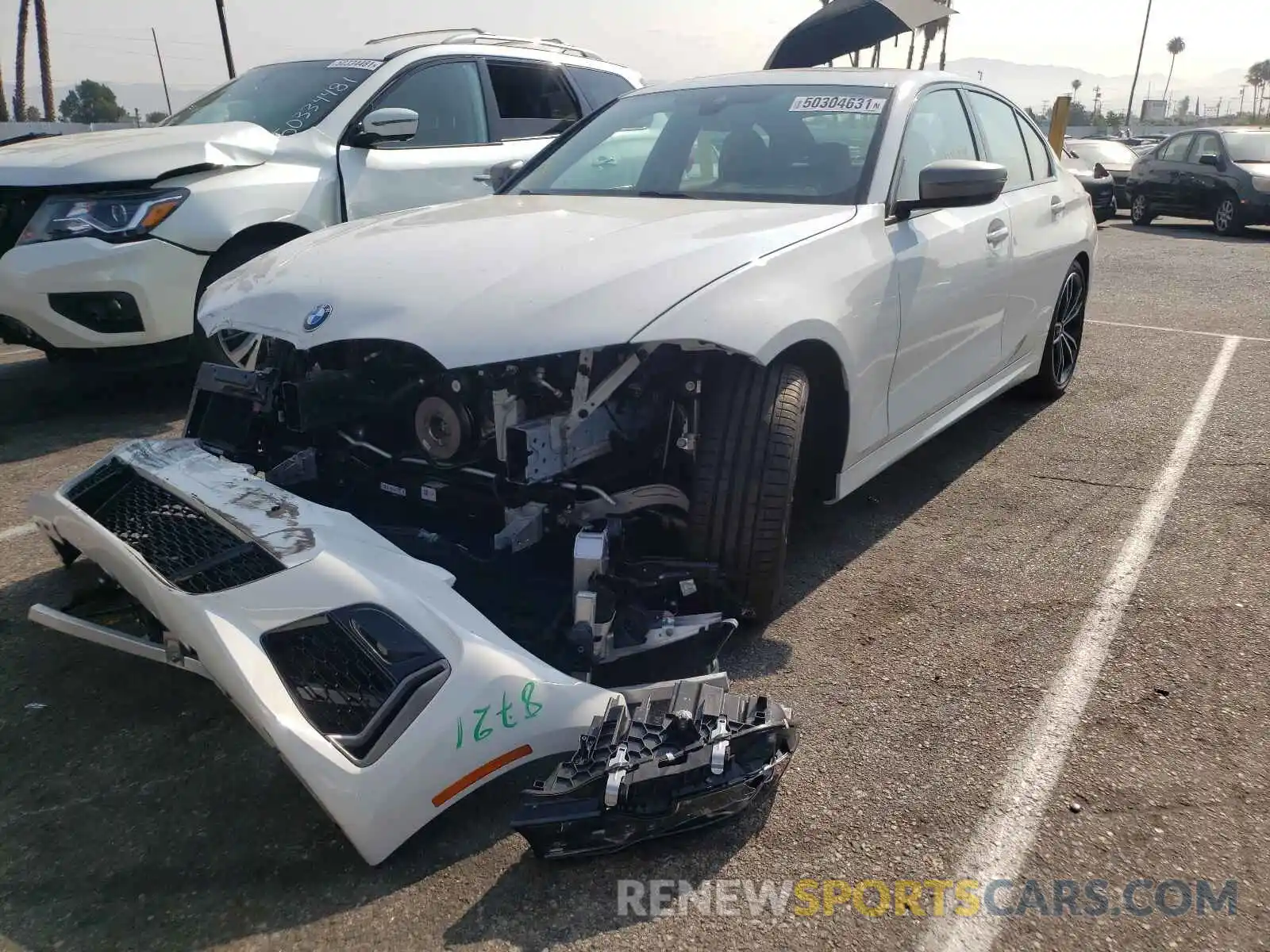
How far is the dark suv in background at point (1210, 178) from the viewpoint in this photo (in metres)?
14.3

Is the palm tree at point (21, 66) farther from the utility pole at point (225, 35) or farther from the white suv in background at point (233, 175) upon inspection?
the white suv in background at point (233, 175)

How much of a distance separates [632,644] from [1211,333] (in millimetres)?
6569

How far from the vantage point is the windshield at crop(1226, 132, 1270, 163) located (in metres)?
14.7

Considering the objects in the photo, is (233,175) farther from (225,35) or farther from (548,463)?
(225,35)

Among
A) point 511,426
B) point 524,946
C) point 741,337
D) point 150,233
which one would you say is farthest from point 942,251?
point 150,233

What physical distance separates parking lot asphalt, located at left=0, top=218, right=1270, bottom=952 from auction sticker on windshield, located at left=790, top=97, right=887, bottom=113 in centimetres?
151

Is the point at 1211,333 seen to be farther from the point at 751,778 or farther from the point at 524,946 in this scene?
the point at 524,946

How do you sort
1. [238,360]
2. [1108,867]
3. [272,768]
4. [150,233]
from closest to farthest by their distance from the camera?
[1108,867], [272,768], [238,360], [150,233]

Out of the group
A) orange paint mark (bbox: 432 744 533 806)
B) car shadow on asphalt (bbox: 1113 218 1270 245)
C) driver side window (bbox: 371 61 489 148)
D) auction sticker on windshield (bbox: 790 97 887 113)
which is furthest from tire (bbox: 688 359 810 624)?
car shadow on asphalt (bbox: 1113 218 1270 245)

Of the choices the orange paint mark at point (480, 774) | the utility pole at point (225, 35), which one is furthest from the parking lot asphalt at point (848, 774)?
the utility pole at point (225, 35)

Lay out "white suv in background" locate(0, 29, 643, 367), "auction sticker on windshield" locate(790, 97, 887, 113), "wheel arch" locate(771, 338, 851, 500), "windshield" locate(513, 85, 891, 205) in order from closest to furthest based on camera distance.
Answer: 1. "wheel arch" locate(771, 338, 851, 500)
2. "windshield" locate(513, 85, 891, 205)
3. "auction sticker on windshield" locate(790, 97, 887, 113)
4. "white suv in background" locate(0, 29, 643, 367)

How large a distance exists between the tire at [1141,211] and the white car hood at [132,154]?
592 inches

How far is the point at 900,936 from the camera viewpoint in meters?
1.90

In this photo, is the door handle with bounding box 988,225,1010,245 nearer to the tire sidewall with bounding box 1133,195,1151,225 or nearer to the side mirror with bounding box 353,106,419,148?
the side mirror with bounding box 353,106,419,148
